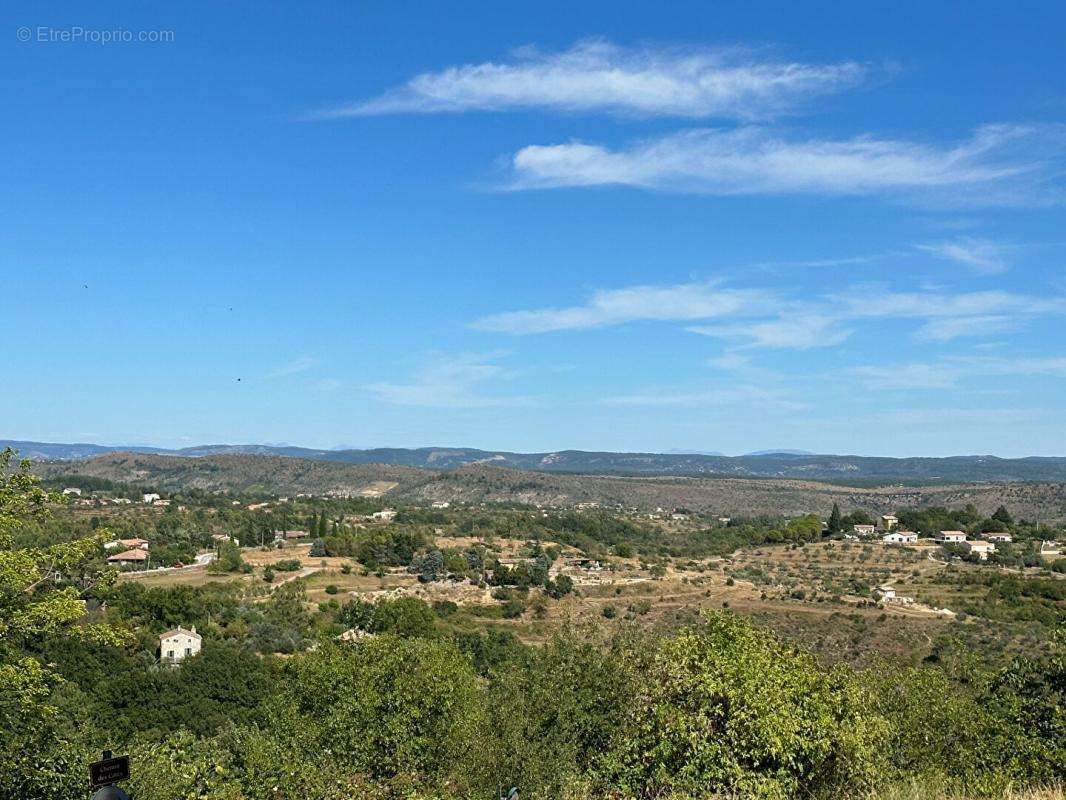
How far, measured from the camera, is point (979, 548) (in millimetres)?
95750

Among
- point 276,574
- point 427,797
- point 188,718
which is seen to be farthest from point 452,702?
point 276,574

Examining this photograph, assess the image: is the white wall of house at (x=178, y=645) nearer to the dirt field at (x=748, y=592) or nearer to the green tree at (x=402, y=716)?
the dirt field at (x=748, y=592)

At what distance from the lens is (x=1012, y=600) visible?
66625 mm

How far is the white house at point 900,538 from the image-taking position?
106188 millimetres

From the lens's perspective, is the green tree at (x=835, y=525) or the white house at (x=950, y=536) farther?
the green tree at (x=835, y=525)

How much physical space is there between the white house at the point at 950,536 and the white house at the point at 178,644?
85360mm

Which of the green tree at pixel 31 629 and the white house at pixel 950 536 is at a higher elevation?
the green tree at pixel 31 629

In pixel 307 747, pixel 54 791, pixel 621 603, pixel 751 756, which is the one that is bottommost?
pixel 621 603

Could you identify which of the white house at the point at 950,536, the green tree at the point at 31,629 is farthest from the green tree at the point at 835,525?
the green tree at the point at 31,629

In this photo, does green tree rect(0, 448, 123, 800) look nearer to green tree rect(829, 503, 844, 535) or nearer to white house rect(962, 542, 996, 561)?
white house rect(962, 542, 996, 561)

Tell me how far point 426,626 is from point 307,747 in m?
31.9

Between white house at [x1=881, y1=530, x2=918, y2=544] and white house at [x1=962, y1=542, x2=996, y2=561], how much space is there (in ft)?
23.5

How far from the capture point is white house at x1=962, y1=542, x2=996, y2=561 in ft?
300

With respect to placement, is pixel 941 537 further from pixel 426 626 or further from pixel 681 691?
pixel 681 691
